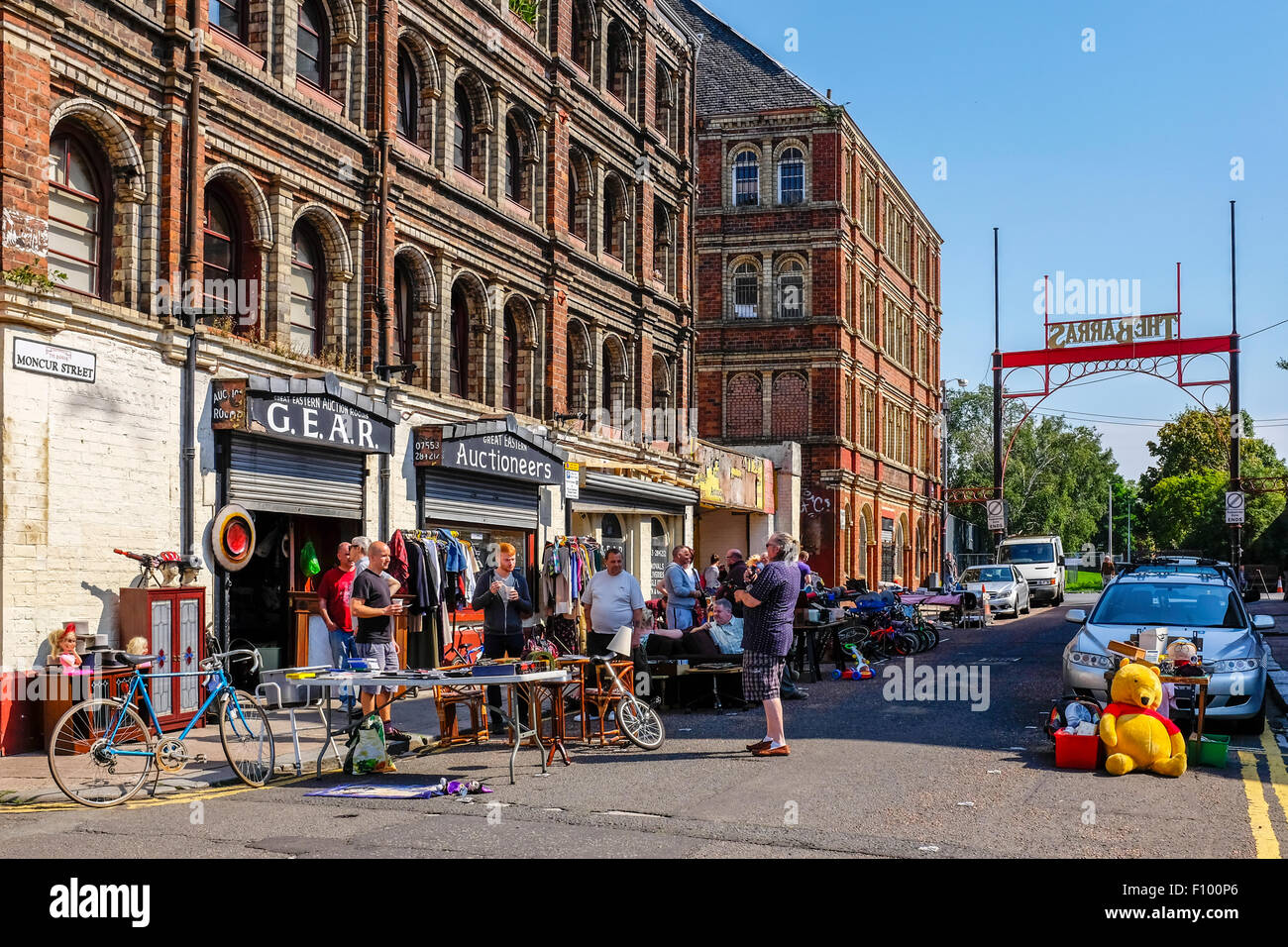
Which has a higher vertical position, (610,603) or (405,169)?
(405,169)

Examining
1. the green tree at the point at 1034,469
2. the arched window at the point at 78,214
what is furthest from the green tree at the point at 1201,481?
the arched window at the point at 78,214

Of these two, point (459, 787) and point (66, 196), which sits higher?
point (66, 196)

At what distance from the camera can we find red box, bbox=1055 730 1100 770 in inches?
417

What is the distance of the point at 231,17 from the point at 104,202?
11.5 feet

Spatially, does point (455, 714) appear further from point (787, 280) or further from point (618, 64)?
point (787, 280)

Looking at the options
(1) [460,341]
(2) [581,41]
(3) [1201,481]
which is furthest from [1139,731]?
(3) [1201,481]

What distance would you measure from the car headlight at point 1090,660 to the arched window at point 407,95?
12.4 meters

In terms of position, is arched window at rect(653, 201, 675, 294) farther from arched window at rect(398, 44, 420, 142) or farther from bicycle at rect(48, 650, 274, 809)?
bicycle at rect(48, 650, 274, 809)

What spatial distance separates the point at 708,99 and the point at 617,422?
883 inches

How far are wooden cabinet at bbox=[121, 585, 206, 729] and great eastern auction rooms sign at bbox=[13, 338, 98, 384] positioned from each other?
2.12 meters

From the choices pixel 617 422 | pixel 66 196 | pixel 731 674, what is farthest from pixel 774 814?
pixel 617 422

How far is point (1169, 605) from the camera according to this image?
46.1ft
